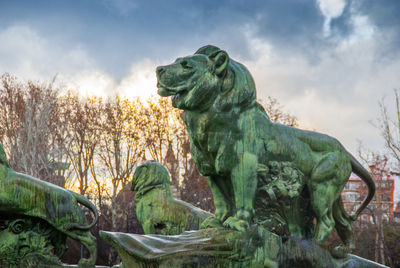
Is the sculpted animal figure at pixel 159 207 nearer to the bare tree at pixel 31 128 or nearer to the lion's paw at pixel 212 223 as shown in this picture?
the lion's paw at pixel 212 223

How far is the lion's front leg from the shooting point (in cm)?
410

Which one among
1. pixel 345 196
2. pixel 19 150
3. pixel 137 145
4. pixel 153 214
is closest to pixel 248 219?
pixel 153 214

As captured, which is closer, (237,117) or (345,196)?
(237,117)

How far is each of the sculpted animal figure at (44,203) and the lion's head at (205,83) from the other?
2.99 m

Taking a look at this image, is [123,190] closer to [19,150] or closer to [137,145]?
[137,145]

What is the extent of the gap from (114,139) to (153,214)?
22515mm

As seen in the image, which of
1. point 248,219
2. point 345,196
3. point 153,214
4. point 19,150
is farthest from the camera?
point 345,196

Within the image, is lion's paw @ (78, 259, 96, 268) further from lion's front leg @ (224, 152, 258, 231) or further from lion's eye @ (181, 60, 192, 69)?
lion's eye @ (181, 60, 192, 69)

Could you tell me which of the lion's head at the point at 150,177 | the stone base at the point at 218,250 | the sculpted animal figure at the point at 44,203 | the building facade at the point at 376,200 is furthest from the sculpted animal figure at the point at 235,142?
the building facade at the point at 376,200

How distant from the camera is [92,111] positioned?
98.2 feet

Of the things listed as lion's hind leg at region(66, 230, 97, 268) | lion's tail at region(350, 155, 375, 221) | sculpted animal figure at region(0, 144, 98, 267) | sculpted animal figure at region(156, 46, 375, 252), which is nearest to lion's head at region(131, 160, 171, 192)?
sculpted animal figure at region(0, 144, 98, 267)

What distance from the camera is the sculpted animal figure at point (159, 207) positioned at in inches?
286

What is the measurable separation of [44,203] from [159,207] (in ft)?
5.07

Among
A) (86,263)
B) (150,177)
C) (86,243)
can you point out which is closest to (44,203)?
(86,243)
